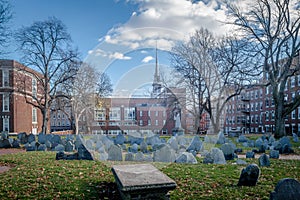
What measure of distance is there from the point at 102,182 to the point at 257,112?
1990 inches

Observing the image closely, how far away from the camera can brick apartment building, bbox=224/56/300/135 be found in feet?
137

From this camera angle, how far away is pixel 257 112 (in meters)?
51.0

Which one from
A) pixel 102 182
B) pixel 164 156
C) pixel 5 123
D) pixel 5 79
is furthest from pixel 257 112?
pixel 102 182

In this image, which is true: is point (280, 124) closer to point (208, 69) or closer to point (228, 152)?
point (208, 69)

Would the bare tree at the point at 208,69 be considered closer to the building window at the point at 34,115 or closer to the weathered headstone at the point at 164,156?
the weathered headstone at the point at 164,156

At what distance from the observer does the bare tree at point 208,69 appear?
2283 cm

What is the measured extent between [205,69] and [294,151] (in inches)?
512

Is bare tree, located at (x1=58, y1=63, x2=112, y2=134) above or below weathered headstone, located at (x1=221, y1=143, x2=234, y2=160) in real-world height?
above

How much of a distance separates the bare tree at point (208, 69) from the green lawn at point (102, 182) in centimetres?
1625

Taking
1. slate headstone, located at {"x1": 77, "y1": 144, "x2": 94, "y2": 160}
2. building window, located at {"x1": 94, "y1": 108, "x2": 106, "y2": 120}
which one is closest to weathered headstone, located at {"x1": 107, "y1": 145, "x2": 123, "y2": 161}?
slate headstone, located at {"x1": 77, "y1": 144, "x2": 94, "y2": 160}

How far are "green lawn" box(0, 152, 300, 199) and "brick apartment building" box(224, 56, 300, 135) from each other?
3879 cm

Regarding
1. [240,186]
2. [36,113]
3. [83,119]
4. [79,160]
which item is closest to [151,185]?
[240,186]

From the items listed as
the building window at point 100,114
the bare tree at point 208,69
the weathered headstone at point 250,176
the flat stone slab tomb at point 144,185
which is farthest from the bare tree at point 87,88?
the flat stone slab tomb at point 144,185

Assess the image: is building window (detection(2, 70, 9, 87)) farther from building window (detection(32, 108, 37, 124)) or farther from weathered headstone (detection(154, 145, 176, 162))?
weathered headstone (detection(154, 145, 176, 162))
